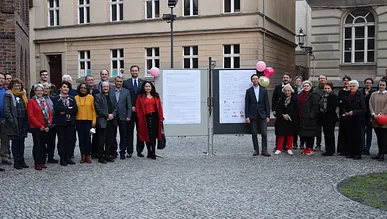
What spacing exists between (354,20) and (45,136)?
58.8 feet

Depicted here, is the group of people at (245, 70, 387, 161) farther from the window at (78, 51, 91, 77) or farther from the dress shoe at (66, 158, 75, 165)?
the window at (78, 51, 91, 77)

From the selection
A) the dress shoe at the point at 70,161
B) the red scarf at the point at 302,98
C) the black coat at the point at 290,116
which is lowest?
the dress shoe at the point at 70,161

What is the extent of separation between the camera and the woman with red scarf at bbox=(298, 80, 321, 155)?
12.3 metres

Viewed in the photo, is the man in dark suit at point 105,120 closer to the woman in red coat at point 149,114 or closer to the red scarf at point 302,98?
the woman in red coat at point 149,114

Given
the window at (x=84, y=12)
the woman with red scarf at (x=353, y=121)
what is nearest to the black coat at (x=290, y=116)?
the woman with red scarf at (x=353, y=121)

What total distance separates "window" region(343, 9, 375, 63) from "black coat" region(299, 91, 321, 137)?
1309cm

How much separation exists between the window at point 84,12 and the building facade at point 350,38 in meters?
18.2

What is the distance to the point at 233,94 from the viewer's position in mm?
12531

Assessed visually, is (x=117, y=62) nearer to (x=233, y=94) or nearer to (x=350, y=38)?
(x=350, y=38)

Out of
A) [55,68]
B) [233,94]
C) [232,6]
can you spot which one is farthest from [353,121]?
[55,68]

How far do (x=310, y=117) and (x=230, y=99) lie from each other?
199cm

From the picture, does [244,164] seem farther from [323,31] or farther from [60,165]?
[323,31]

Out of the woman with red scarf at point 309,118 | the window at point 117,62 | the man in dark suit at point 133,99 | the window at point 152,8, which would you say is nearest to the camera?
the man in dark suit at point 133,99

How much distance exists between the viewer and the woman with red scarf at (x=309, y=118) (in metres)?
12.3
